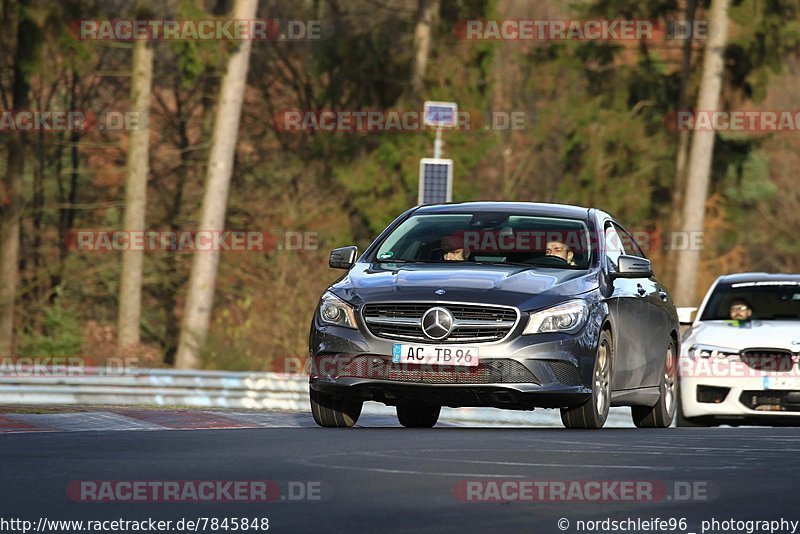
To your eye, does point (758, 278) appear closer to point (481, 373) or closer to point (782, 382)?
point (782, 382)

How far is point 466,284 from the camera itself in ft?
43.2

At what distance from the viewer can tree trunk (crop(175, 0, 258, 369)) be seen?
31.8 meters

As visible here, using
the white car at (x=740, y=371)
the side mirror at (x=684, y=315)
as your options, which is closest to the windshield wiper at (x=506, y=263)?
the white car at (x=740, y=371)

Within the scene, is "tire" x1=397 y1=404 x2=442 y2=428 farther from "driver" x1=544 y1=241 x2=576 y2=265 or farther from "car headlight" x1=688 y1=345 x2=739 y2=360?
"car headlight" x1=688 y1=345 x2=739 y2=360

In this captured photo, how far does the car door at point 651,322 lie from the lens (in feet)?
49.9

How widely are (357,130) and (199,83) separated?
Answer: 12.7ft

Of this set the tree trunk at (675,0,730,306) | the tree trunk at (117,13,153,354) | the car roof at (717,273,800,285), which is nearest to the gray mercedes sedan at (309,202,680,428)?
the car roof at (717,273,800,285)

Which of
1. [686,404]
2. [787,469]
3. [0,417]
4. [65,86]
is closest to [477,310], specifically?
[787,469]

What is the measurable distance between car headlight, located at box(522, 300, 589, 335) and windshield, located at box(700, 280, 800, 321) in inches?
207

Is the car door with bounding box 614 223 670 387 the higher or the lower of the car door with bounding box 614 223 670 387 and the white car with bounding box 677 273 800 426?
the higher

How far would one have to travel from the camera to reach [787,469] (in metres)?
10.6

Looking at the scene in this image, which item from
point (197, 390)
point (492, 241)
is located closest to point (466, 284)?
point (492, 241)

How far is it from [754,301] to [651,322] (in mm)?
3471

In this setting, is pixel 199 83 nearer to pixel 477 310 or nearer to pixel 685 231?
pixel 685 231
